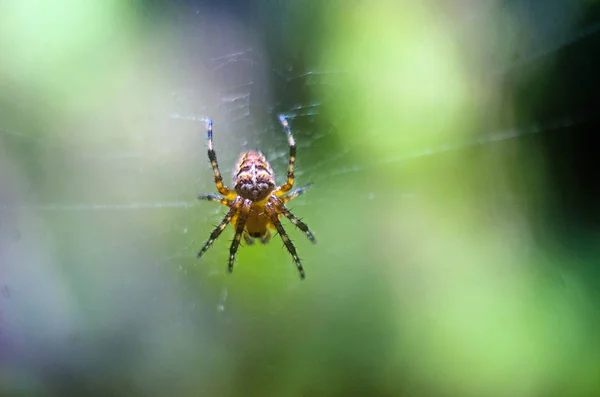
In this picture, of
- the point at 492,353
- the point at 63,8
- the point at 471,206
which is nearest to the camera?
the point at 63,8

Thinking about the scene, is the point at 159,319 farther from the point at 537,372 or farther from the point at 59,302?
the point at 537,372

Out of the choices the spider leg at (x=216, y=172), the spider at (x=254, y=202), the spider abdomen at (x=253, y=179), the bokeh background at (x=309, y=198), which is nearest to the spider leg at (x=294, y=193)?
the spider at (x=254, y=202)

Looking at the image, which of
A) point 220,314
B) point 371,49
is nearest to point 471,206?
point 371,49

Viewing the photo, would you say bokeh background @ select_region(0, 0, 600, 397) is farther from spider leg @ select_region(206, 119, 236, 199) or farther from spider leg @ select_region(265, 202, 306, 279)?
spider leg @ select_region(206, 119, 236, 199)

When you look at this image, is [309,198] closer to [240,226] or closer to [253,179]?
[240,226]

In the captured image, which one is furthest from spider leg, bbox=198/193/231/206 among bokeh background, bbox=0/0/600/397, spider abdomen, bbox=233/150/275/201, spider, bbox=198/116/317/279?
bokeh background, bbox=0/0/600/397

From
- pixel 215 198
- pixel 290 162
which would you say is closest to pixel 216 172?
pixel 215 198

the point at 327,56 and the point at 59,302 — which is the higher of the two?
the point at 327,56
